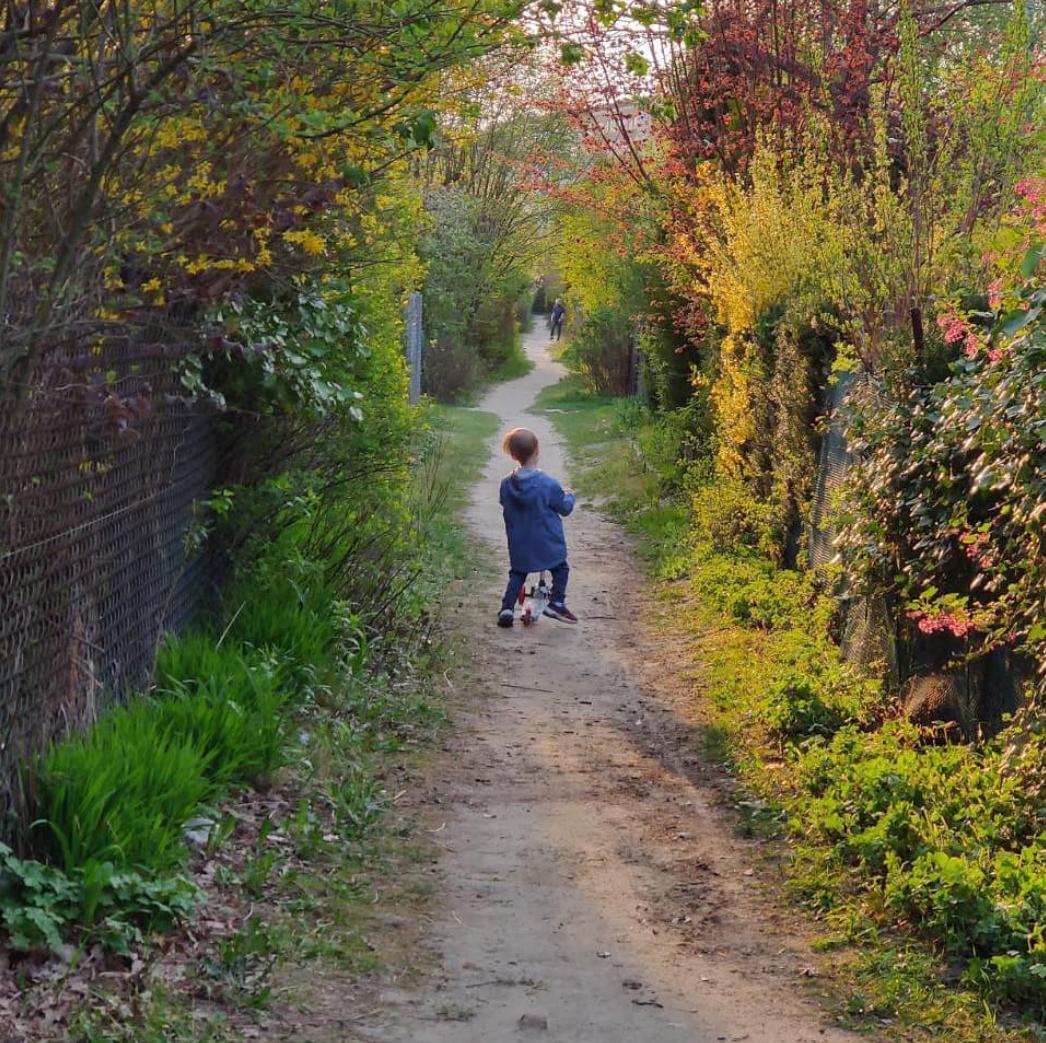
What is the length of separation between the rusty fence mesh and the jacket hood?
430 cm

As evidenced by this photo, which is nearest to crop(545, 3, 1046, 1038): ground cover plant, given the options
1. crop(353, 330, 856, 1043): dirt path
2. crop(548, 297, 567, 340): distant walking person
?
crop(353, 330, 856, 1043): dirt path

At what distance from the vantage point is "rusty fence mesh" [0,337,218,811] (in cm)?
435

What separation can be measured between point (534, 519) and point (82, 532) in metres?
5.73

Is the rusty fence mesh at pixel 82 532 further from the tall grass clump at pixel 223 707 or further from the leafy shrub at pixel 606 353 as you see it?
the leafy shrub at pixel 606 353

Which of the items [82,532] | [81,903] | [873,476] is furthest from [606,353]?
[81,903]

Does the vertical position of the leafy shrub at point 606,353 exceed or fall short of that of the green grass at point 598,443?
it exceeds it

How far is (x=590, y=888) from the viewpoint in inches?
213

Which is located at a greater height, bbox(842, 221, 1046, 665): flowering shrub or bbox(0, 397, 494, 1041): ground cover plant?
bbox(842, 221, 1046, 665): flowering shrub

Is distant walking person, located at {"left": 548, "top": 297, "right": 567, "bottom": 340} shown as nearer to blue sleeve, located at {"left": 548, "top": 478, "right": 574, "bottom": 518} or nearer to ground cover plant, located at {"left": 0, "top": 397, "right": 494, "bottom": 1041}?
blue sleeve, located at {"left": 548, "top": 478, "right": 574, "bottom": 518}

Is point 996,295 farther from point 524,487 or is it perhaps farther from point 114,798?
point 524,487

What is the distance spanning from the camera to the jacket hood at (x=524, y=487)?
34.7ft

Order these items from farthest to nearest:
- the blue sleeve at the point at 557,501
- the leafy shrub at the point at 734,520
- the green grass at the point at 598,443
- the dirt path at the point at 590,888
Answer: the green grass at the point at 598,443, the leafy shrub at the point at 734,520, the blue sleeve at the point at 557,501, the dirt path at the point at 590,888

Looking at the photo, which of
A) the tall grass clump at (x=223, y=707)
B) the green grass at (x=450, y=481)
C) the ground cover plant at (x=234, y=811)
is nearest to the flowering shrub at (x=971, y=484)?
the ground cover plant at (x=234, y=811)

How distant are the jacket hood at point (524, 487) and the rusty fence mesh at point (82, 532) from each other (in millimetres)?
4305
